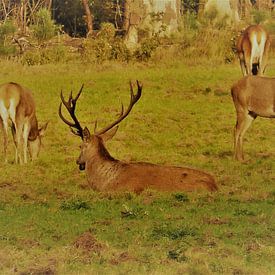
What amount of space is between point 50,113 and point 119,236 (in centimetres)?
960

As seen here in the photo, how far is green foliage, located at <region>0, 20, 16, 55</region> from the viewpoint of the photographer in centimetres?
2436

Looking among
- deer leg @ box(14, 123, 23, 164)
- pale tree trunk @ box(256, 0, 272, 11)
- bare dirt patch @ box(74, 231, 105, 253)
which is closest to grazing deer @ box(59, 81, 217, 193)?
bare dirt patch @ box(74, 231, 105, 253)

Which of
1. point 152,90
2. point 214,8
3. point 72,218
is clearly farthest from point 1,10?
point 72,218

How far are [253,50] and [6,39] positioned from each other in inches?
355

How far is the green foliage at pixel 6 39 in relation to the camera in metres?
24.4

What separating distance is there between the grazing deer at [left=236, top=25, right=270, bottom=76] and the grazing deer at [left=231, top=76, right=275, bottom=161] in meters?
4.83

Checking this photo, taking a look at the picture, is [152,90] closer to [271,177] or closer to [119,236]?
[271,177]

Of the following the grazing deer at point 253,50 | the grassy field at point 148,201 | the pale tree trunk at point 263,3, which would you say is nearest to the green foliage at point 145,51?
the grassy field at point 148,201

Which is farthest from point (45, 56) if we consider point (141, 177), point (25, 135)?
point (141, 177)

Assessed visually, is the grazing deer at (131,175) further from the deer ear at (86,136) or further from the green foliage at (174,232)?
the green foliage at (174,232)

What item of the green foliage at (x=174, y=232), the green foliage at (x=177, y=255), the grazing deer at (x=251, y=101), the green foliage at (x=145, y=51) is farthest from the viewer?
the green foliage at (x=145, y=51)

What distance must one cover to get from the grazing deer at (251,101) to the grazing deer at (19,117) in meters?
3.24

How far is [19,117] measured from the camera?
45.2 feet

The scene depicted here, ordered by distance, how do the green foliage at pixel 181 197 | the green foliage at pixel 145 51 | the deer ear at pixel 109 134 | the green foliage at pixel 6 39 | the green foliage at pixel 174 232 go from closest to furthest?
the green foliage at pixel 174 232 → the green foliage at pixel 181 197 → the deer ear at pixel 109 134 → the green foliage at pixel 145 51 → the green foliage at pixel 6 39
